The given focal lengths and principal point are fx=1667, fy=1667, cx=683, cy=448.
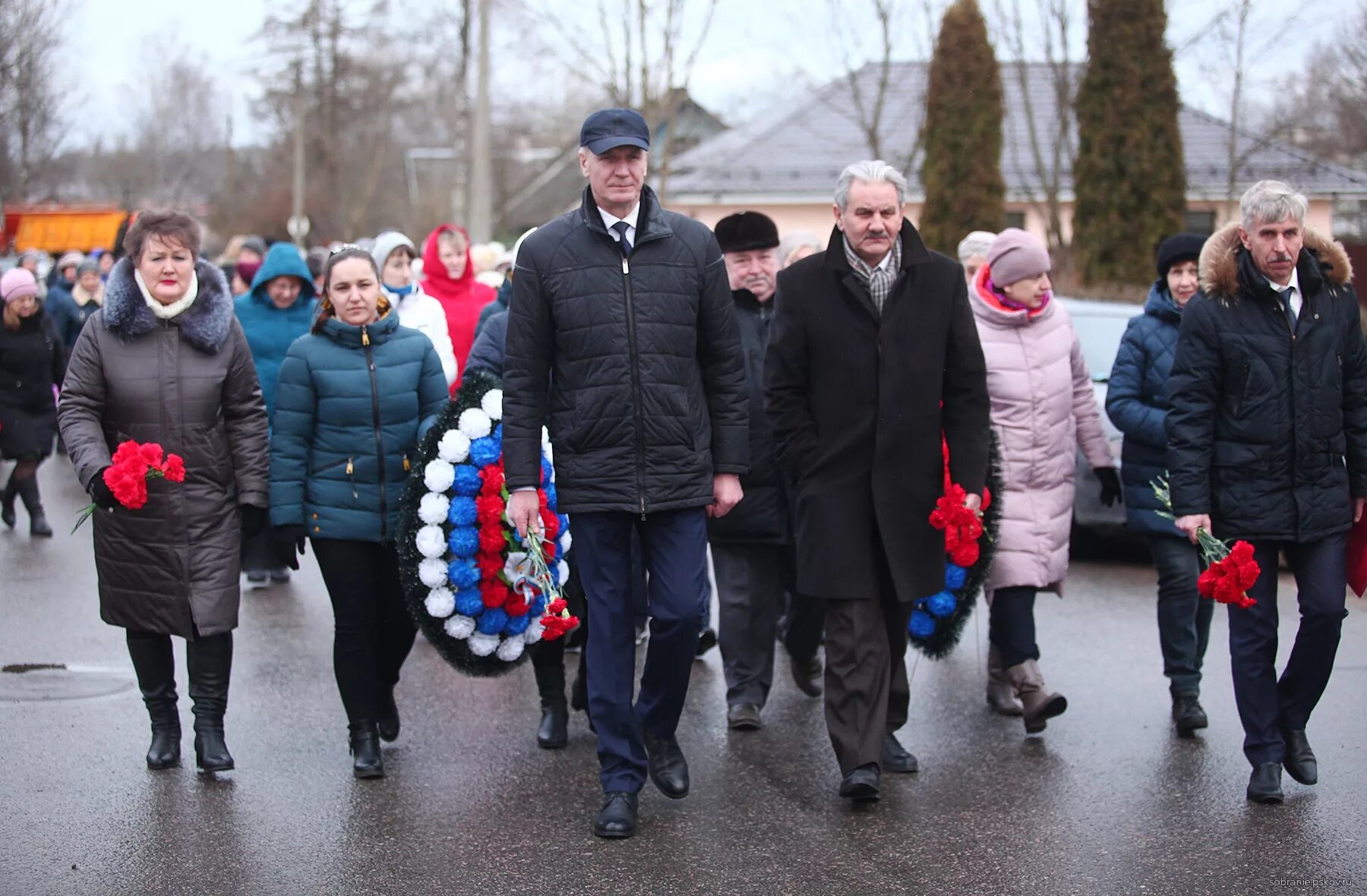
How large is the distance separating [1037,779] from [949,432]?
130 cm

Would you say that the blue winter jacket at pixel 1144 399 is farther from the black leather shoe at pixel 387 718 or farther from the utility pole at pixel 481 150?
the utility pole at pixel 481 150

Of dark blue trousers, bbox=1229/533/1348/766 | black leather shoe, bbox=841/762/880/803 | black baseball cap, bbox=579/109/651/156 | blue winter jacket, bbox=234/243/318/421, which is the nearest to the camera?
black baseball cap, bbox=579/109/651/156

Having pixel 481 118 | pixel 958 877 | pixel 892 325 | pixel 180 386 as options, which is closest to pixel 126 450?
pixel 180 386

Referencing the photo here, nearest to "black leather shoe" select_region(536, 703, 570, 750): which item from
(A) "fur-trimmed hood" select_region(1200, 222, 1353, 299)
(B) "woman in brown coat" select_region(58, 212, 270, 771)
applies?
(B) "woman in brown coat" select_region(58, 212, 270, 771)

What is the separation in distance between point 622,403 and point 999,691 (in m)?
2.64

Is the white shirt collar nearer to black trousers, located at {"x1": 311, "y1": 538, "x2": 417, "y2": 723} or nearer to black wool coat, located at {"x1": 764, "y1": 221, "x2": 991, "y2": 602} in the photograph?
black wool coat, located at {"x1": 764, "y1": 221, "x2": 991, "y2": 602}

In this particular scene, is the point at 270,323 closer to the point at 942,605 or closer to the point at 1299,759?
the point at 942,605

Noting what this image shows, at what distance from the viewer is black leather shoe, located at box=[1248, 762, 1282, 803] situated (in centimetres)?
563

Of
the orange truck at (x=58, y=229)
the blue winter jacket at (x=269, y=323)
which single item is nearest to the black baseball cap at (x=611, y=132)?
the blue winter jacket at (x=269, y=323)

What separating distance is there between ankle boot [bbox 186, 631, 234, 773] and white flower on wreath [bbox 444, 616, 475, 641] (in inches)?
32.2

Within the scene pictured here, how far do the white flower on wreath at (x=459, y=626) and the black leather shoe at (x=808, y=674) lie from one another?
1.76 m

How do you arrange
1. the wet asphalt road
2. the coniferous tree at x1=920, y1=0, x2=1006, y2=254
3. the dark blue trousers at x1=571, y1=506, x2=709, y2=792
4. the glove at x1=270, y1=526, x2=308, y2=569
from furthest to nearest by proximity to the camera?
the coniferous tree at x1=920, y1=0, x2=1006, y2=254 → the glove at x1=270, y1=526, x2=308, y2=569 → the dark blue trousers at x1=571, y1=506, x2=709, y2=792 → the wet asphalt road

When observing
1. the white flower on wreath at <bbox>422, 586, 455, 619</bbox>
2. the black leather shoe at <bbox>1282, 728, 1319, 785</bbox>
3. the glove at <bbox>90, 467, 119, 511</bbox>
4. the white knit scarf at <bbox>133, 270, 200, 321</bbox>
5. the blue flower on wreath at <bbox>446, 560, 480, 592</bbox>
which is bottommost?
the black leather shoe at <bbox>1282, 728, 1319, 785</bbox>

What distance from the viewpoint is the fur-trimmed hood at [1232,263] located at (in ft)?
18.8
